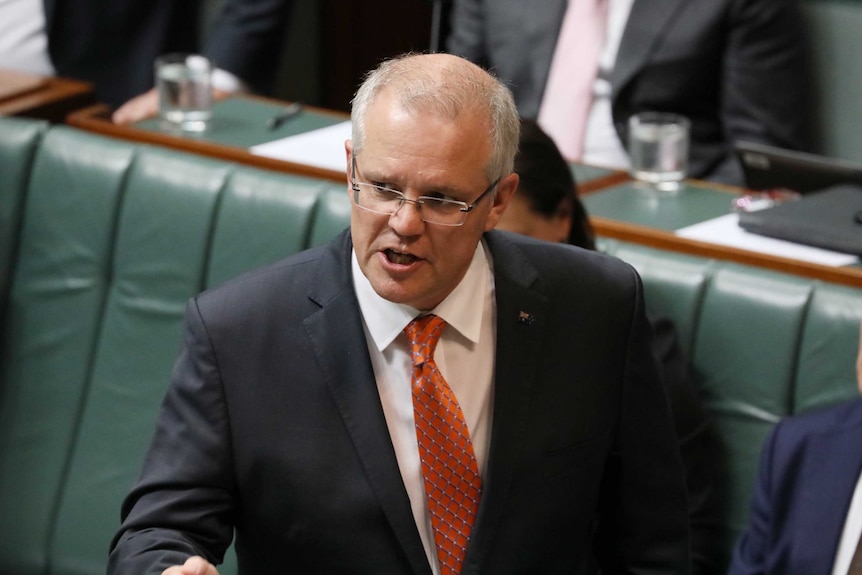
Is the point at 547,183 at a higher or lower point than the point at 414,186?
lower

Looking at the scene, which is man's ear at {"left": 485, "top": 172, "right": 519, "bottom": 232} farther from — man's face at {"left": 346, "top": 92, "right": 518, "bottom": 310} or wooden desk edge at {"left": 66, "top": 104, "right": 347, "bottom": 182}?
wooden desk edge at {"left": 66, "top": 104, "right": 347, "bottom": 182}

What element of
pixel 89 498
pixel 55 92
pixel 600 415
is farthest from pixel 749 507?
pixel 55 92

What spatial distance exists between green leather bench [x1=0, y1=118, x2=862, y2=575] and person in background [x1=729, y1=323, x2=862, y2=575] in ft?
1.26

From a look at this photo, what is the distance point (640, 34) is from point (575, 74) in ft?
0.55

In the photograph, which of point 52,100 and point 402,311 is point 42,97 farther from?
point 402,311

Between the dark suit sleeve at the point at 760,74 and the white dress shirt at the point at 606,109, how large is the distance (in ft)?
0.72

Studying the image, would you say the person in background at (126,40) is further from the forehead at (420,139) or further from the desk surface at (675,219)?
the forehead at (420,139)

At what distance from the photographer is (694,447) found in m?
2.15

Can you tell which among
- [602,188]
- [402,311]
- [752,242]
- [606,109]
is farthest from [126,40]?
[402,311]

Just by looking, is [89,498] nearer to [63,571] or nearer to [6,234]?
[63,571]

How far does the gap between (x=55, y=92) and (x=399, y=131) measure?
5.17 feet

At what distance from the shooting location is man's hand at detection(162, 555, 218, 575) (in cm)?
148

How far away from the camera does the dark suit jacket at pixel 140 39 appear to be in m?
3.69

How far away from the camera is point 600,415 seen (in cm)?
179
